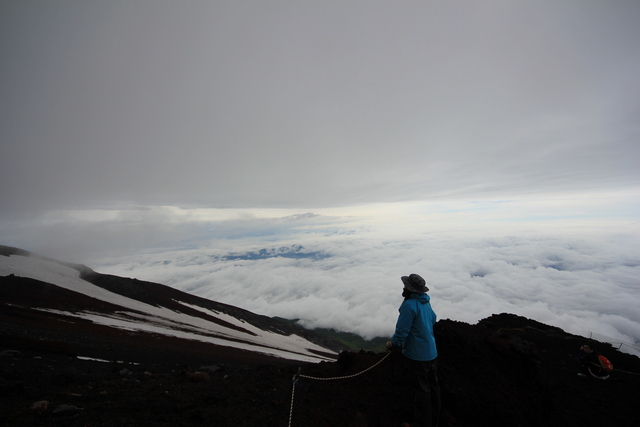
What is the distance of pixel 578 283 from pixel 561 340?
750 ft

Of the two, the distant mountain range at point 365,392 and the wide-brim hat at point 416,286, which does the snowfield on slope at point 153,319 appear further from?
the wide-brim hat at point 416,286

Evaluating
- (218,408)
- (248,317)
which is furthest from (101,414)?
(248,317)

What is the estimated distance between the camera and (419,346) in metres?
5.07

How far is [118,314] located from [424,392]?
4270 cm

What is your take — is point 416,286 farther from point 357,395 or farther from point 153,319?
point 153,319

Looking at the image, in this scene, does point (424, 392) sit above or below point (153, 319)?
above

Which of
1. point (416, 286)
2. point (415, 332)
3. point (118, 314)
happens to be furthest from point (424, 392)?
point (118, 314)

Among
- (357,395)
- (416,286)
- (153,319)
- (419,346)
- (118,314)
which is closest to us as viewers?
(419,346)

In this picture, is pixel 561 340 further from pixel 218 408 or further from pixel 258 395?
pixel 218 408

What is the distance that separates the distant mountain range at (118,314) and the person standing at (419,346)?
22.3 meters

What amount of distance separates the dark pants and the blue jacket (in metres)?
0.23

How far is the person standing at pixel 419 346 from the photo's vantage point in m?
5.04

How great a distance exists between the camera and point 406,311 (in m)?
5.05

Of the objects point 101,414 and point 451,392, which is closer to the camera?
point 101,414
